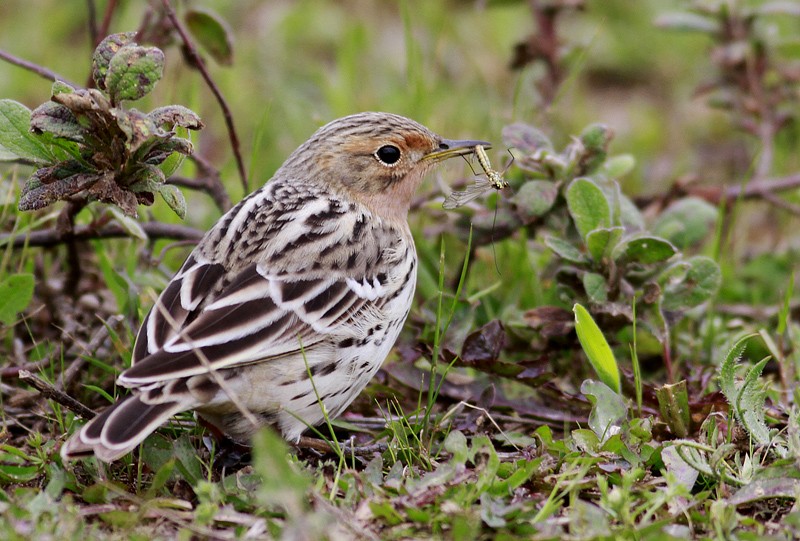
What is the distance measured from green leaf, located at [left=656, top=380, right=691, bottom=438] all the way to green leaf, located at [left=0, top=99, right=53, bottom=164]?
122 inches

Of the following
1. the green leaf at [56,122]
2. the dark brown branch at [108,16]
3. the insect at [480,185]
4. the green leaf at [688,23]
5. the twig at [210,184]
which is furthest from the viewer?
the green leaf at [688,23]

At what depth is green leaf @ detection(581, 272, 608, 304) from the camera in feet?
18.2

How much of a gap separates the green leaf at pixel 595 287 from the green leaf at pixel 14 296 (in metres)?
2.88

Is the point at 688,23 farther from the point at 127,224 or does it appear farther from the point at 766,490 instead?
the point at 127,224

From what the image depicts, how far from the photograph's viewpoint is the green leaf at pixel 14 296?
5.36 m

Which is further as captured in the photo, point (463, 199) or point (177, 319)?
point (463, 199)

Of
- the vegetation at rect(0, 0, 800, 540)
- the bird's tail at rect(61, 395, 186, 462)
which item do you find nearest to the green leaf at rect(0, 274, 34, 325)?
the vegetation at rect(0, 0, 800, 540)

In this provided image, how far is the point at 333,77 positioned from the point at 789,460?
6730 millimetres

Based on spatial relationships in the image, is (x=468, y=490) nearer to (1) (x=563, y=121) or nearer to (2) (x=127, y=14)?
(1) (x=563, y=121)

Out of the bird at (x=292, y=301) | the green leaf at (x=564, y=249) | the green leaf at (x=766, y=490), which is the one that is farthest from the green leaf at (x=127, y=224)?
the green leaf at (x=766, y=490)

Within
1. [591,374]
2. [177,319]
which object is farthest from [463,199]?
[177,319]

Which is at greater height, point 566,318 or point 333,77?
point 333,77

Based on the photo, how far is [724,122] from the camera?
10008 millimetres

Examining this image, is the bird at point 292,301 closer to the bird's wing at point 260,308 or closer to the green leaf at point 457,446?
the bird's wing at point 260,308
